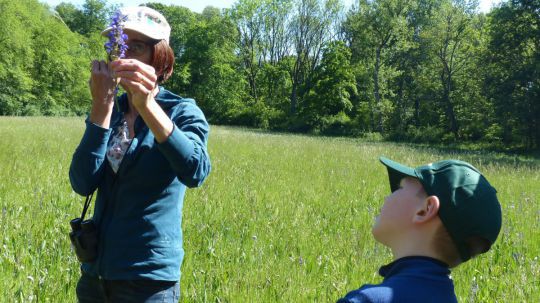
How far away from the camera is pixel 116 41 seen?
5.69 ft

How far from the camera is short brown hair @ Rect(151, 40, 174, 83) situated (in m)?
2.00

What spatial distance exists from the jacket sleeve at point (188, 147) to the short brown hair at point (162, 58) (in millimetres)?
174

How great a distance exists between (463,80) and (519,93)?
9586 millimetres

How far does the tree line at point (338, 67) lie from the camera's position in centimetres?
3303

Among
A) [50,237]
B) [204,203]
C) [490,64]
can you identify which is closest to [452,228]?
[50,237]

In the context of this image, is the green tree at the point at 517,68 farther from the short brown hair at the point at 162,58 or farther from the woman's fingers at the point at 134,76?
the woman's fingers at the point at 134,76

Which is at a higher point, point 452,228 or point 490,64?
point 490,64

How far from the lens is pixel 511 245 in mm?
4934

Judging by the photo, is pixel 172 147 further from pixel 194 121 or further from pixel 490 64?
pixel 490 64

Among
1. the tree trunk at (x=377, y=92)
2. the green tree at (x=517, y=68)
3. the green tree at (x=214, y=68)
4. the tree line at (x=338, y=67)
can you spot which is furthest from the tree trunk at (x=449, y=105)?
the green tree at (x=214, y=68)

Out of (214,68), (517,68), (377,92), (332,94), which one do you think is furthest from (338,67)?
(517,68)

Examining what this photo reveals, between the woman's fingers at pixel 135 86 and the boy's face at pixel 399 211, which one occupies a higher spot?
the woman's fingers at pixel 135 86

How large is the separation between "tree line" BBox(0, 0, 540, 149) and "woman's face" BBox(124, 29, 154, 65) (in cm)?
3259

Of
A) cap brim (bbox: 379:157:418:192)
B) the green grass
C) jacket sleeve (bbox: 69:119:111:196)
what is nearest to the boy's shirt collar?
cap brim (bbox: 379:157:418:192)
